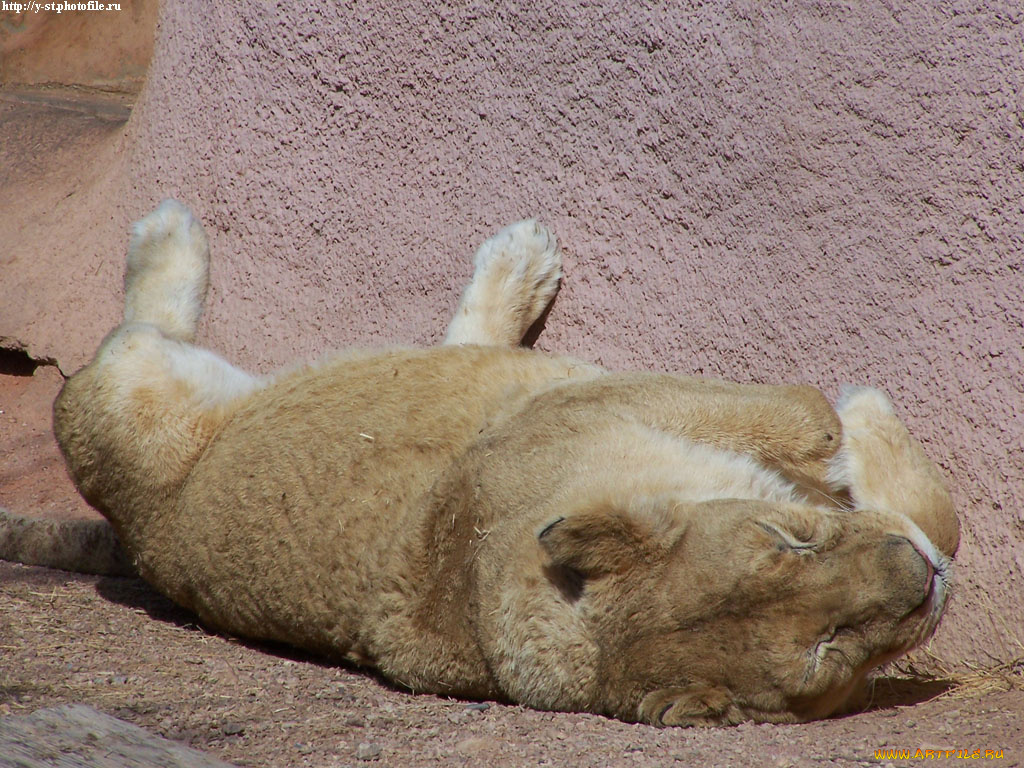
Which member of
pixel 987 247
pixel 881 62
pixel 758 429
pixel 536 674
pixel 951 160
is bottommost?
pixel 536 674

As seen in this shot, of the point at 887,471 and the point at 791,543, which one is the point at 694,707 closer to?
the point at 791,543

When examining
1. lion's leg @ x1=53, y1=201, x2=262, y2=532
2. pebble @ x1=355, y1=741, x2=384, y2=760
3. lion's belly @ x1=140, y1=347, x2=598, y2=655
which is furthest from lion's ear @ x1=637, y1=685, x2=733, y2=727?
lion's leg @ x1=53, y1=201, x2=262, y2=532

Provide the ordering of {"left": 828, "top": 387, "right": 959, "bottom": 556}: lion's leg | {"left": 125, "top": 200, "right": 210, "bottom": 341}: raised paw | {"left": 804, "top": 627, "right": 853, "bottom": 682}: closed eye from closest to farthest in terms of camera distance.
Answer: {"left": 804, "top": 627, "right": 853, "bottom": 682}: closed eye, {"left": 828, "top": 387, "right": 959, "bottom": 556}: lion's leg, {"left": 125, "top": 200, "right": 210, "bottom": 341}: raised paw

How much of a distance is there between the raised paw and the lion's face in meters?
3.36

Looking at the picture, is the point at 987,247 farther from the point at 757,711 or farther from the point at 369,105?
the point at 369,105

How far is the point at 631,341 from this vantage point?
4.84m

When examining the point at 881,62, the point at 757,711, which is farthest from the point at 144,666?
the point at 881,62

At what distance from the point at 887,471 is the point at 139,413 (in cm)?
318

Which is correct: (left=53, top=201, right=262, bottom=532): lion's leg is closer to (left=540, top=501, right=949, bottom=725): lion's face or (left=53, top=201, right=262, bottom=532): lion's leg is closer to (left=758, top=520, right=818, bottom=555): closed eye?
(left=540, top=501, right=949, bottom=725): lion's face

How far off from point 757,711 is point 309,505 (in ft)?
6.05

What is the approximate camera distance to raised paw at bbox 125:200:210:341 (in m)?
5.86

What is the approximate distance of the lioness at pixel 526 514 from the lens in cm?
314

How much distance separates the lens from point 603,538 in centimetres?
329

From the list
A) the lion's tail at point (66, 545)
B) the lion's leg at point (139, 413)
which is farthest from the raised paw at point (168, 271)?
the lion's tail at point (66, 545)
